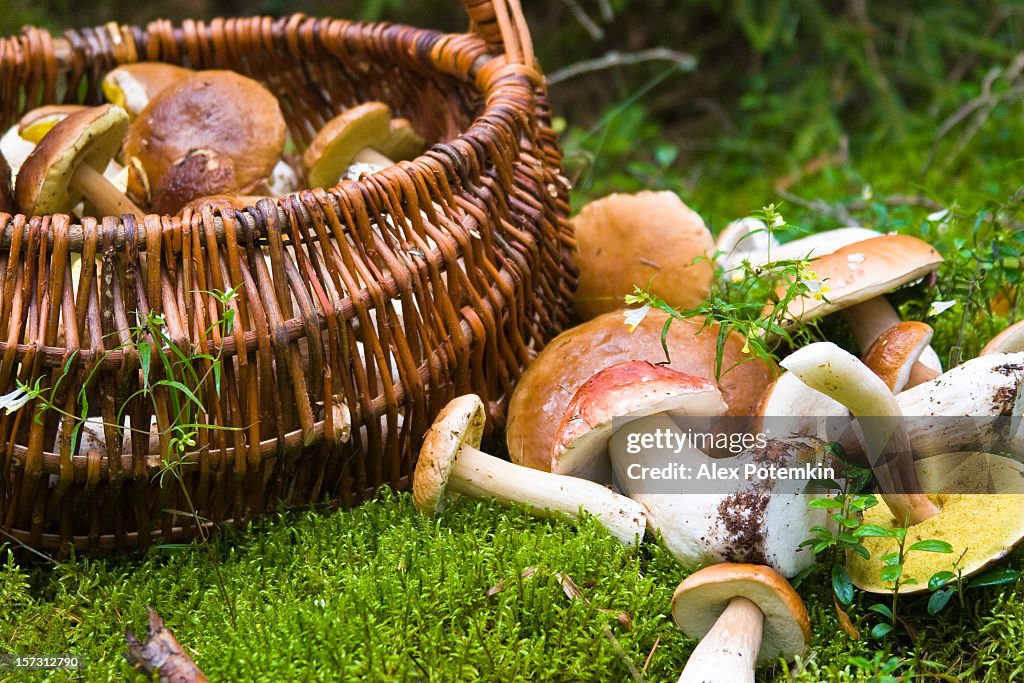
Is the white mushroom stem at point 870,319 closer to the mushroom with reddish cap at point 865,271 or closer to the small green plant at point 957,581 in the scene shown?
the mushroom with reddish cap at point 865,271

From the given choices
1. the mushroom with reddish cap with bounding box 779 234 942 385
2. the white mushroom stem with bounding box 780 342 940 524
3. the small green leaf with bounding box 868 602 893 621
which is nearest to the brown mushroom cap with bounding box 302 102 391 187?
the mushroom with reddish cap with bounding box 779 234 942 385

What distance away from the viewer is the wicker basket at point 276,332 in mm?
1520

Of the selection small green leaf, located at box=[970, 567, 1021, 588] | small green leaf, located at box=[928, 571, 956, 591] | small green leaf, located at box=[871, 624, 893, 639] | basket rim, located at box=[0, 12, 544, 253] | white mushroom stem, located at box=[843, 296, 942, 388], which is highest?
basket rim, located at box=[0, 12, 544, 253]

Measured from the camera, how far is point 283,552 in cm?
173

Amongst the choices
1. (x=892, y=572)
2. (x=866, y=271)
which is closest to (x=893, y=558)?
(x=892, y=572)

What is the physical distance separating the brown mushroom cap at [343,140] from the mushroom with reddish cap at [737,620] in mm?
1323

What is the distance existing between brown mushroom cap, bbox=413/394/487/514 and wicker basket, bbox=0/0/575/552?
117 mm

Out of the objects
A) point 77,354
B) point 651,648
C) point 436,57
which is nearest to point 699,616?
point 651,648

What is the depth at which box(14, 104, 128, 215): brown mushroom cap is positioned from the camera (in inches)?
70.2

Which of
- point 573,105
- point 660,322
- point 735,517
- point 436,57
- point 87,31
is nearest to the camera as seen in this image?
point 735,517

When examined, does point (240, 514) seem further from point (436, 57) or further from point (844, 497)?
point (436, 57)

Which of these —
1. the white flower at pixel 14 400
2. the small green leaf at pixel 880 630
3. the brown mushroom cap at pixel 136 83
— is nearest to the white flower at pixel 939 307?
the small green leaf at pixel 880 630

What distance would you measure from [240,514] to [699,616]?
89 cm

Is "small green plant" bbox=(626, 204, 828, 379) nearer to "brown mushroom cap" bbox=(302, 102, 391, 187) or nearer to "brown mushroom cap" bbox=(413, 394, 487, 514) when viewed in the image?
"brown mushroom cap" bbox=(413, 394, 487, 514)
